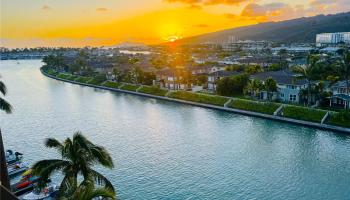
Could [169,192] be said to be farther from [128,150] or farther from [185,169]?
[128,150]

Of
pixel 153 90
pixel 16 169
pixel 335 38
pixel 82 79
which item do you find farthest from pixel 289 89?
pixel 335 38

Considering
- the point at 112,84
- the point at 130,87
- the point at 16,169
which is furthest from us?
the point at 112,84

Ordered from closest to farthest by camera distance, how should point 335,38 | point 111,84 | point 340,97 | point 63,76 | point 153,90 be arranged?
point 340,97, point 153,90, point 111,84, point 63,76, point 335,38

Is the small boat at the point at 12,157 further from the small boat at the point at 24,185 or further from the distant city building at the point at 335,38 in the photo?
the distant city building at the point at 335,38

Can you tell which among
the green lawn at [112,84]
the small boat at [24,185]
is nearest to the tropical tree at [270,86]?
the small boat at [24,185]

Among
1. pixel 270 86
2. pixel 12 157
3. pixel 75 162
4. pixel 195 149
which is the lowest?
pixel 195 149

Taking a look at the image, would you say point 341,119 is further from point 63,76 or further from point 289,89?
point 63,76
